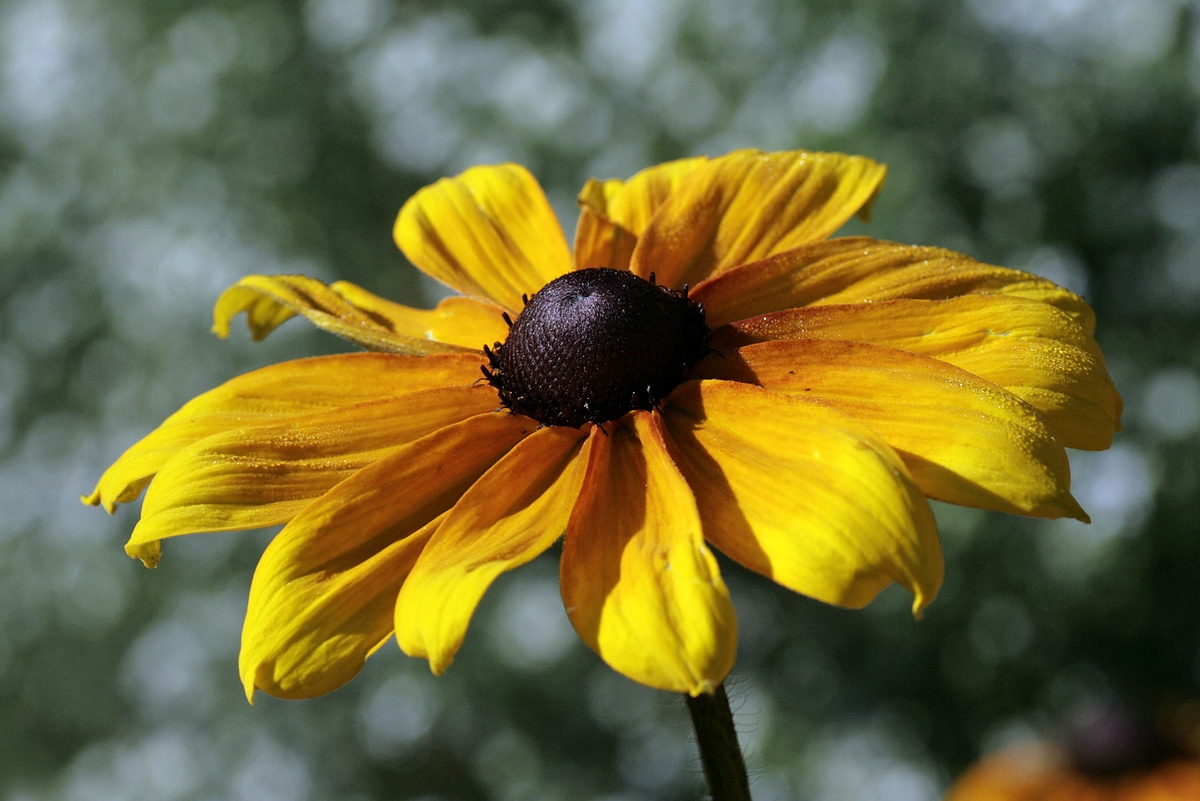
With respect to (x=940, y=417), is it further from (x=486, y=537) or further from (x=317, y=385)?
(x=317, y=385)

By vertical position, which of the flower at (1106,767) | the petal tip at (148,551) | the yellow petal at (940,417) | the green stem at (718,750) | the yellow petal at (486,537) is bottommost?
the flower at (1106,767)

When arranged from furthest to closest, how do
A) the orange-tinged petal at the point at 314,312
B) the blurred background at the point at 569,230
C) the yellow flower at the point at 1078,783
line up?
the blurred background at the point at 569,230 < the yellow flower at the point at 1078,783 < the orange-tinged petal at the point at 314,312

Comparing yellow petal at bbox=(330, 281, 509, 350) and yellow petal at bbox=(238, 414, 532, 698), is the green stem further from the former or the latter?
yellow petal at bbox=(330, 281, 509, 350)

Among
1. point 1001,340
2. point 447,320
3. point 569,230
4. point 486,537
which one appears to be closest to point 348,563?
point 486,537

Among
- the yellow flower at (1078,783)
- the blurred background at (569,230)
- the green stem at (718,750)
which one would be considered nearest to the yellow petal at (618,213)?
the green stem at (718,750)

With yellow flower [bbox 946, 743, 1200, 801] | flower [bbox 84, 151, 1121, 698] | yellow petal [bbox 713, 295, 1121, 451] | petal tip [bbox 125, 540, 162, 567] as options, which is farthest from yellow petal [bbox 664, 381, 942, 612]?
yellow flower [bbox 946, 743, 1200, 801]

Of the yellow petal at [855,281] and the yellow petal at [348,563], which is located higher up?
the yellow petal at [855,281]

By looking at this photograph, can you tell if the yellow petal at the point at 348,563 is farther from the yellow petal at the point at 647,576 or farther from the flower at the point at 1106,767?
the flower at the point at 1106,767

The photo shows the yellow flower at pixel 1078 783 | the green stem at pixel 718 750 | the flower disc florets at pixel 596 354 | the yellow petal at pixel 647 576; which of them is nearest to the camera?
the yellow petal at pixel 647 576
